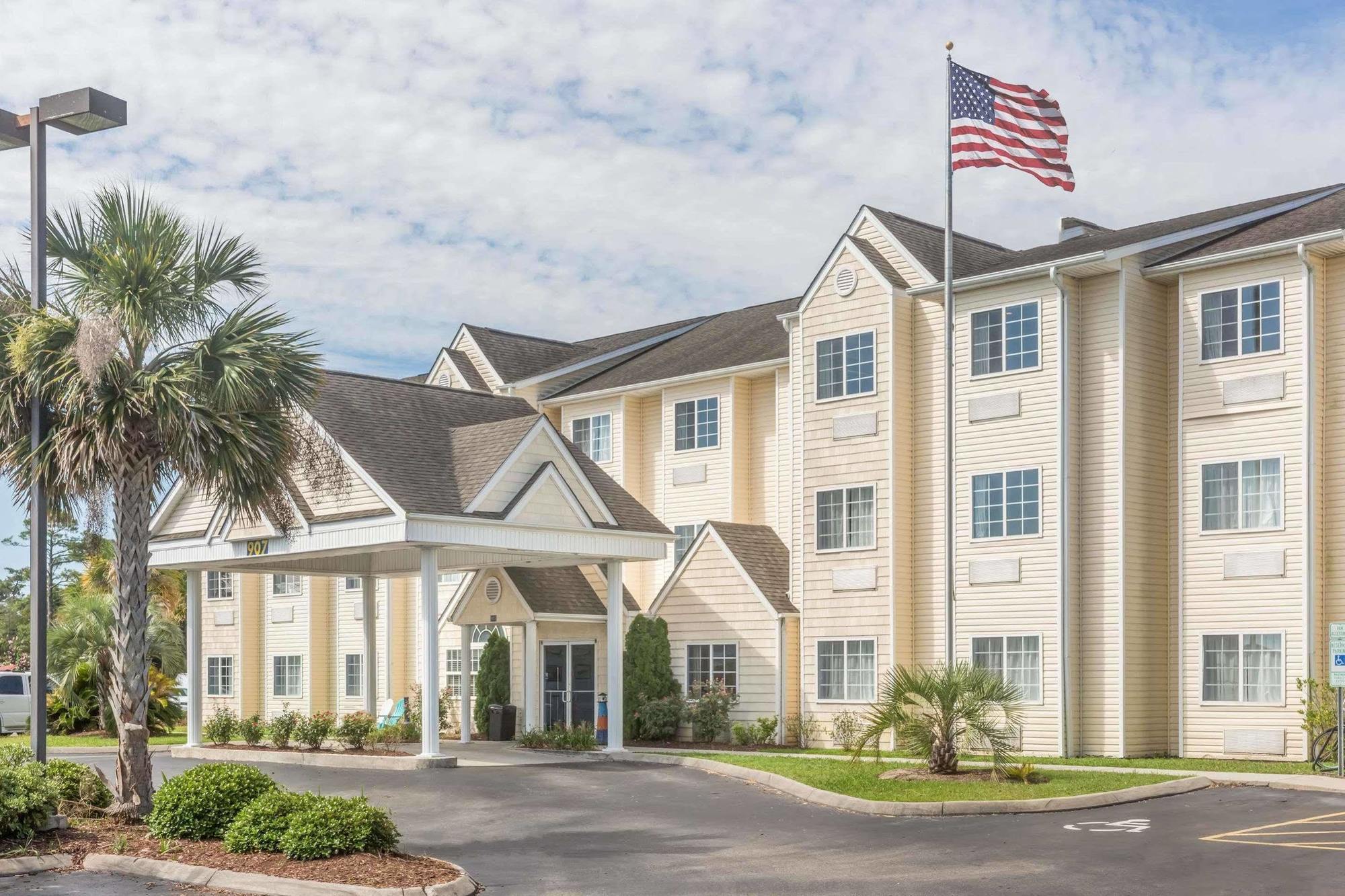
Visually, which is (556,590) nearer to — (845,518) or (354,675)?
(845,518)

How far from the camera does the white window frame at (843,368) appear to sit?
96.7 ft

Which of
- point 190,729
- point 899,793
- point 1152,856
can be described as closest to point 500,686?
point 190,729

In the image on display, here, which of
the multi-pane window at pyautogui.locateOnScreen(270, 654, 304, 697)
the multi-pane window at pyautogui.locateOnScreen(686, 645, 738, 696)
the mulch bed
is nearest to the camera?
the mulch bed

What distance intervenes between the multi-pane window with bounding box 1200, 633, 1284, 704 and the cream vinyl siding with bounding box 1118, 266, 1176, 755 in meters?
1.06

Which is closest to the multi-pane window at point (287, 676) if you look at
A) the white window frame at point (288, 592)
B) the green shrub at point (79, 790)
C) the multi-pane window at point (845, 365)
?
the white window frame at point (288, 592)

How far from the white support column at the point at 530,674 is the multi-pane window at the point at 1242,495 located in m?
13.4

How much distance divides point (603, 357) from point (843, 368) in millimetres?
10216

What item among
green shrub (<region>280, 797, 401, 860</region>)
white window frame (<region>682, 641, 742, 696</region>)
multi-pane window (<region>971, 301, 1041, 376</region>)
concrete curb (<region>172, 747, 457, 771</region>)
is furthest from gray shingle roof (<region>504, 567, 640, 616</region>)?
green shrub (<region>280, 797, 401, 860</region>)

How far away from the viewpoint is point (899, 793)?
1992 cm

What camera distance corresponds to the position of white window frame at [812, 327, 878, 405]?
29484 mm

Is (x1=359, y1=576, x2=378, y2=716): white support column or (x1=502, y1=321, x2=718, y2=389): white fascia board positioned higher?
(x1=502, y1=321, x2=718, y2=389): white fascia board

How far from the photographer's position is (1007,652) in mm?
27500

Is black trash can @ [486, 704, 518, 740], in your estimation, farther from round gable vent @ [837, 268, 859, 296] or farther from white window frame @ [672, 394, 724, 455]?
round gable vent @ [837, 268, 859, 296]

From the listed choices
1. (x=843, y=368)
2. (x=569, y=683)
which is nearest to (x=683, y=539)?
(x=569, y=683)
